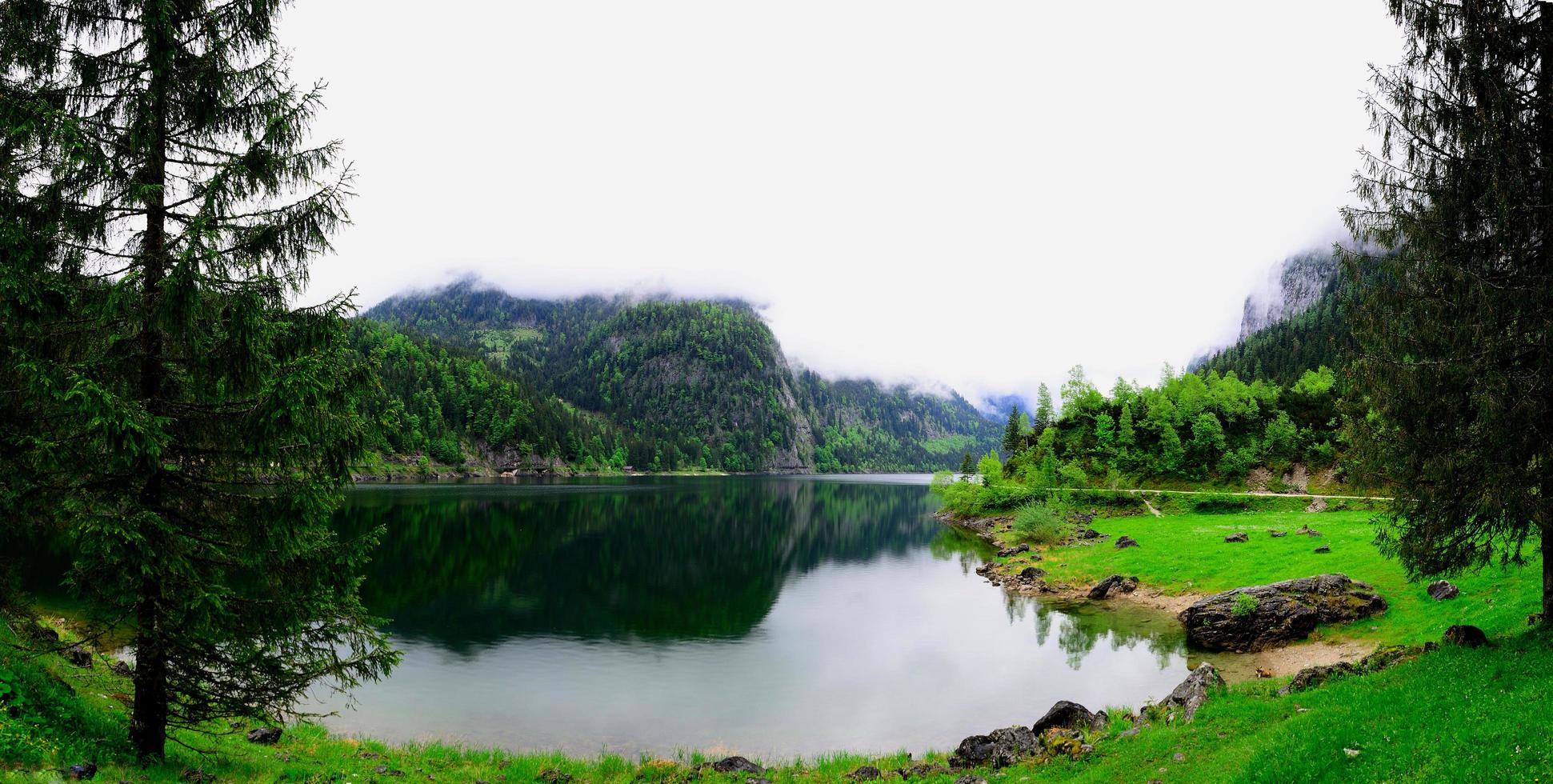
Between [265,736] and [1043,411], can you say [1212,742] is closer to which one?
[265,736]

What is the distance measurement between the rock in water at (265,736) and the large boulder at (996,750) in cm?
1804

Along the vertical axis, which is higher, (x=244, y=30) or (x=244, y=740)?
(x=244, y=30)

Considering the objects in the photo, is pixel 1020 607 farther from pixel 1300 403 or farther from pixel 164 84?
pixel 1300 403

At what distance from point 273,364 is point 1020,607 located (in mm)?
42379

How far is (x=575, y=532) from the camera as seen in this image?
76.7 meters

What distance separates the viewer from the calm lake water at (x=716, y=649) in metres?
23.5

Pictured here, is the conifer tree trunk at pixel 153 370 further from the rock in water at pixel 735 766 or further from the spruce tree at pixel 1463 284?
the spruce tree at pixel 1463 284

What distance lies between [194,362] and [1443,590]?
41.9 m

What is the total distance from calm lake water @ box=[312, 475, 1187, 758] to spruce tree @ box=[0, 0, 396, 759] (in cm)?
1182

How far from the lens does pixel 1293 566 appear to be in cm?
3700

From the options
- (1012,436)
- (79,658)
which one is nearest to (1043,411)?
(1012,436)

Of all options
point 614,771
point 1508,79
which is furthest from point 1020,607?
point 1508,79

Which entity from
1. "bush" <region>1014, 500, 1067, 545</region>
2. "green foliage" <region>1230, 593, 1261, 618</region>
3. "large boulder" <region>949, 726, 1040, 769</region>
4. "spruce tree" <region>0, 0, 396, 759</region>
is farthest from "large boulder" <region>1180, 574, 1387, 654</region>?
"spruce tree" <region>0, 0, 396, 759</region>

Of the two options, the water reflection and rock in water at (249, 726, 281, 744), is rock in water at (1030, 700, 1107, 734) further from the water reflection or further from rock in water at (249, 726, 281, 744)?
rock in water at (249, 726, 281, 744)
